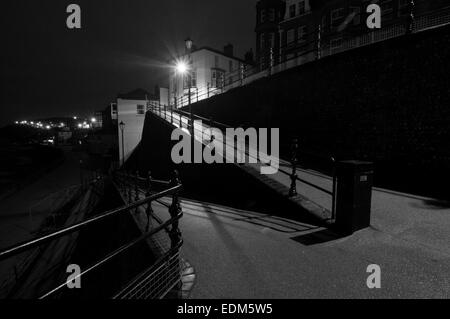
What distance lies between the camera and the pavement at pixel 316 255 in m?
3.29

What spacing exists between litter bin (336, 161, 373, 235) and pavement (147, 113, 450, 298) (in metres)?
0.23

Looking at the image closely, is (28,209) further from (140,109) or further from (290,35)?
(290,35)

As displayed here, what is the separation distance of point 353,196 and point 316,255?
1.49m

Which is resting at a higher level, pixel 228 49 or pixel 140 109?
pixel 228 49

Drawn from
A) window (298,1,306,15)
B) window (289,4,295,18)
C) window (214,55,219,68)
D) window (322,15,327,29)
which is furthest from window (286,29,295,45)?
window (214,55,219,68)

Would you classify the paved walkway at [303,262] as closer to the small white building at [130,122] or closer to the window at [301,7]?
the window at [301,7]

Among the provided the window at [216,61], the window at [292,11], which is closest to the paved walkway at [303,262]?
the window at [292,11]

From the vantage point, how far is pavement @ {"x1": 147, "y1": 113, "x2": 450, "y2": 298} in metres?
3.29

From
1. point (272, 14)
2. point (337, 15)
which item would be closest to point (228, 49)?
point (272, 14)

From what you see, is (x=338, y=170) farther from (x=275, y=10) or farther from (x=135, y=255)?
(x=275, y=10)

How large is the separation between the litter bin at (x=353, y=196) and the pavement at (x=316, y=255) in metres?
0.23

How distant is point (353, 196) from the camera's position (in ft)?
16.3

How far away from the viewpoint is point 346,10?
2211 cm
